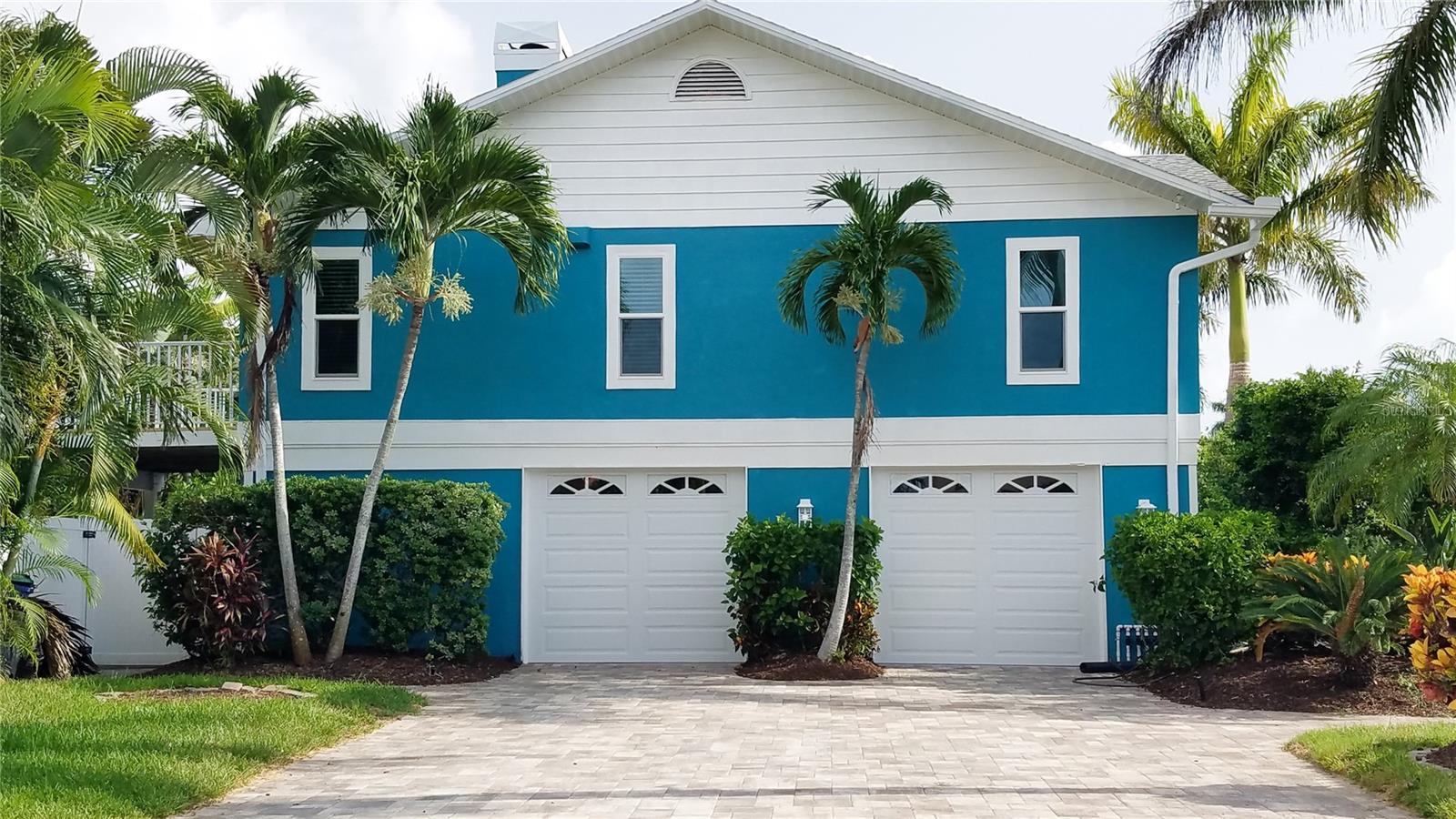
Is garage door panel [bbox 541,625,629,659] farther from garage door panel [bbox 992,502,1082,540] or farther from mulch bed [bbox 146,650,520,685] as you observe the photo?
garage door panel [bbox 992,502,1082,540]

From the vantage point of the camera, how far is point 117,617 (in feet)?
48.6

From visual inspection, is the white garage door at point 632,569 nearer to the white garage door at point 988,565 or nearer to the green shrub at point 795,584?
the green shrub at point 795,584

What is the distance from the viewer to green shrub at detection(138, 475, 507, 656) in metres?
13.4

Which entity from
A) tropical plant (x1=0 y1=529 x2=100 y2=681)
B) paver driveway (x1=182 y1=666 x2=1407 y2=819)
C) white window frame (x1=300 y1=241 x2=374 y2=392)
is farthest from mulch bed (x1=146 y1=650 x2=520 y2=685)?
white window frame (x1=300 y1=241 x2=374 y2=392)

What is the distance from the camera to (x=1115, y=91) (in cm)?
2572

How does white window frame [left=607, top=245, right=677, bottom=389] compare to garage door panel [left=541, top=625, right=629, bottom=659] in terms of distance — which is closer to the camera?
white window frame [left=607, top=245, right=677, bottom=389]

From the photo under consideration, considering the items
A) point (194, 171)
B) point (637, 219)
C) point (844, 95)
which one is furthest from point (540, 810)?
point (844, 95)

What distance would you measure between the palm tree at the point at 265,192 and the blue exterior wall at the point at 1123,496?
8.35m

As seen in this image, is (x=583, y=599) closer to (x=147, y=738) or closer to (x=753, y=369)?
(x=753, y=369)

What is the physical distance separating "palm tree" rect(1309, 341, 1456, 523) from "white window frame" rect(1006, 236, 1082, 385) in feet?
8.92

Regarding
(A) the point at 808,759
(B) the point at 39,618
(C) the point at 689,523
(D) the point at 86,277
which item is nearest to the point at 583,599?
(C) the point at 689,523

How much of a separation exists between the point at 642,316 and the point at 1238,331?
1476 cm

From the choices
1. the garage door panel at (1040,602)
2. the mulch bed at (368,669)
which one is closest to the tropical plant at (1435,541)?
the garage door panel at (1040,602)

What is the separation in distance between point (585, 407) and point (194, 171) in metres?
4.76
